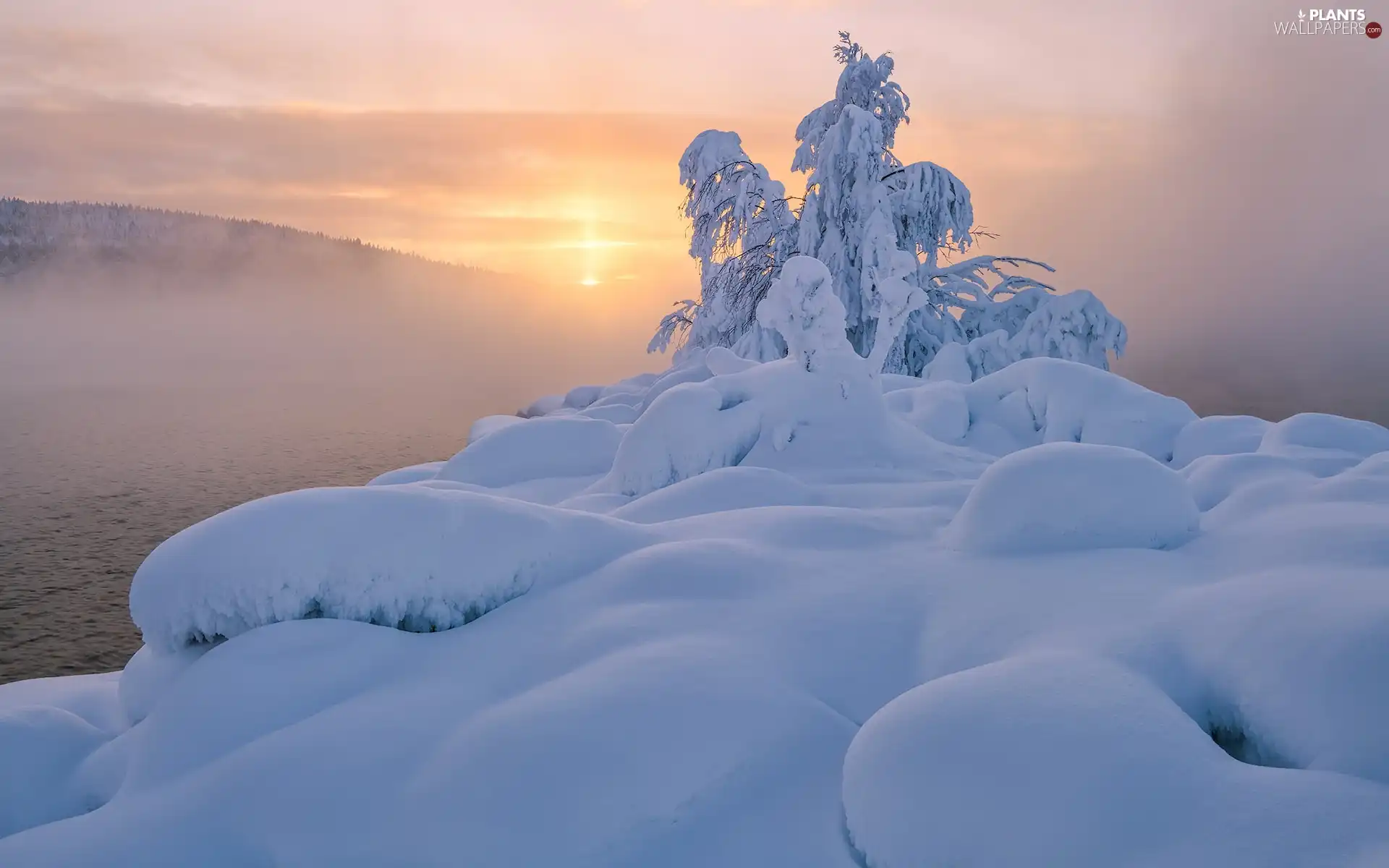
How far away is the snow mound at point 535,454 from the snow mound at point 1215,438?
6362 mm

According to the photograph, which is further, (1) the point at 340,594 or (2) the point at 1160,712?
(1) the point at 340,594

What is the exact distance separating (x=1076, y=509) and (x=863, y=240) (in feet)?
41.0

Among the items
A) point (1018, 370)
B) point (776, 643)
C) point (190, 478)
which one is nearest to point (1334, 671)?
point (776, 643)

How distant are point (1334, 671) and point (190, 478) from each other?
21.3 metres

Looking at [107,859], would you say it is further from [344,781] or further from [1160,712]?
[1160,712]

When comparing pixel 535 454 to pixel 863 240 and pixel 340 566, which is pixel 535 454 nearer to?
pixel 340 566

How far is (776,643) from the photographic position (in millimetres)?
3148

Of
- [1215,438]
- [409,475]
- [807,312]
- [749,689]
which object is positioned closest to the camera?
[749,689]

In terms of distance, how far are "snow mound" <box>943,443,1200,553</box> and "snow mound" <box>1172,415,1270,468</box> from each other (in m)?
5.66

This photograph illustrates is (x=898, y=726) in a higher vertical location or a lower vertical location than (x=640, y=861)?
higher

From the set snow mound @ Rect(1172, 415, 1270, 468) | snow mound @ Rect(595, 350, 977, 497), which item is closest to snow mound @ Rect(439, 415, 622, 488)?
snow mound @ Rect(595, 350, 977, 497)

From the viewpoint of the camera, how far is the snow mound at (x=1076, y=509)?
3836 millimetres

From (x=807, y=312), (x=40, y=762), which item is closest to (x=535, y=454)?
(x=807, y=312)

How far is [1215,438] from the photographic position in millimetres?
9117
